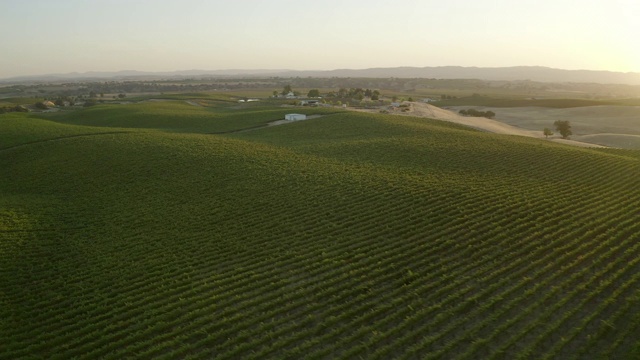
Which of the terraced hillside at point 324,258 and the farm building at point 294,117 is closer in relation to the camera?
the terraced hillside at point 324,258

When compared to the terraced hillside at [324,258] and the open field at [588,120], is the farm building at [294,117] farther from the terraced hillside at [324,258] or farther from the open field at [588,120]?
the open field at [588,120]

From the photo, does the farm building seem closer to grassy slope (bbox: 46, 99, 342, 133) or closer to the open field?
grassy slope (bbox: 46, 99, 342, 133)

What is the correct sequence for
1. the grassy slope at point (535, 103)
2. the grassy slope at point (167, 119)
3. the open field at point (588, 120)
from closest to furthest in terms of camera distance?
1. the grassy slope at point (167, 119)
2. the open field at point (588, 120)
3. the grassy slope at point (535, 103)

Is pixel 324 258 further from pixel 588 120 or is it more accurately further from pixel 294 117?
pixel 588 120

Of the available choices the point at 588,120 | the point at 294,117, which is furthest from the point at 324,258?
the point at 588,120

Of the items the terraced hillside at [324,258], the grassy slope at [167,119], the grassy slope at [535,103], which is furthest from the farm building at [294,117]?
the grassy slope at [535,103]

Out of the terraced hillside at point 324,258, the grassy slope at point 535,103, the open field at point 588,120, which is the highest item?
the grassy slope at point 535,103

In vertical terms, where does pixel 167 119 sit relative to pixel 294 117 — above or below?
below

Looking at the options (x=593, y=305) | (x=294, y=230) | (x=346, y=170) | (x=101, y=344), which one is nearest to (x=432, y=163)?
(x=346, y=170)

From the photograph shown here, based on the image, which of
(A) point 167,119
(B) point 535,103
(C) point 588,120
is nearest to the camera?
(A) point 167,119
